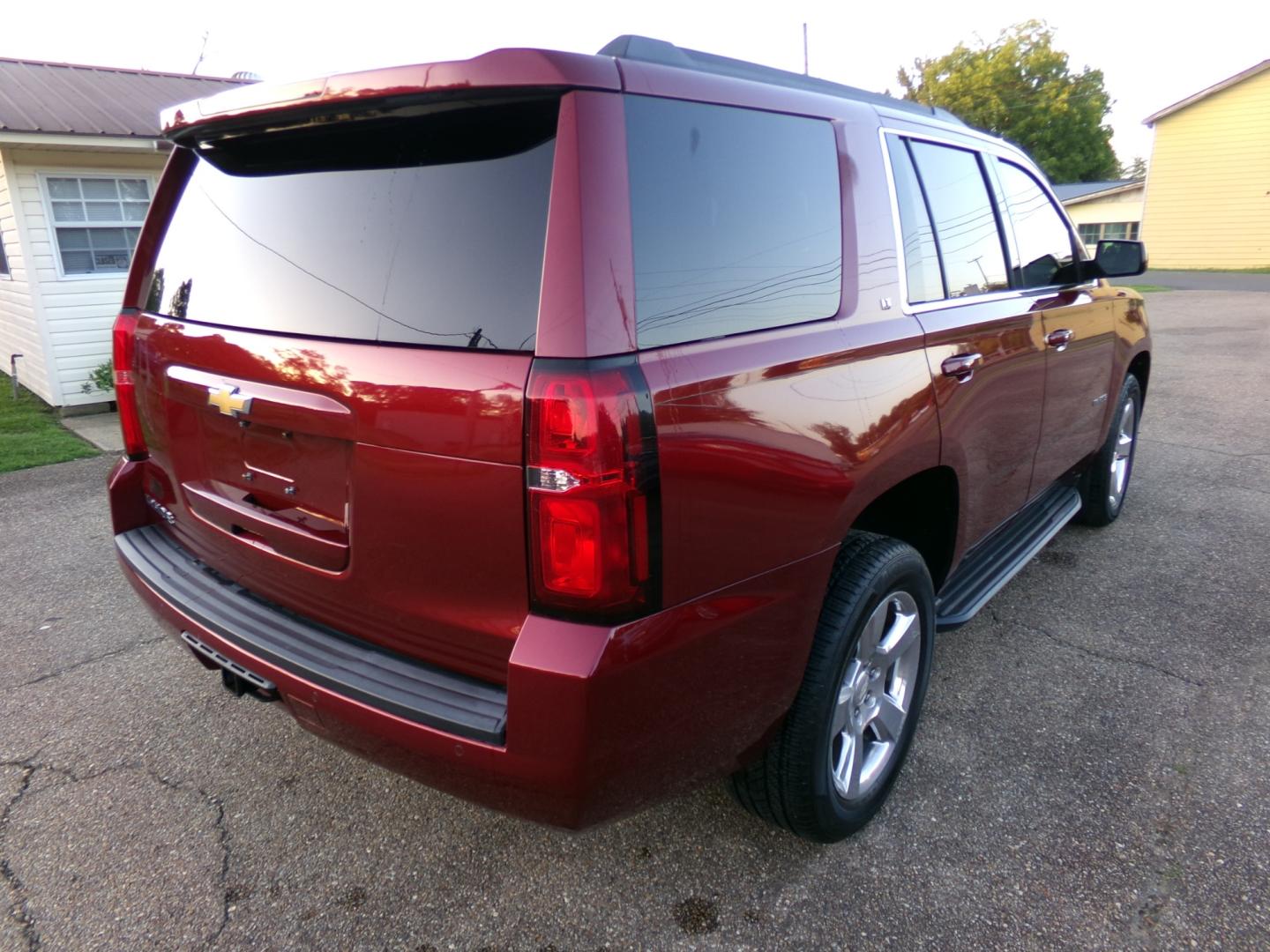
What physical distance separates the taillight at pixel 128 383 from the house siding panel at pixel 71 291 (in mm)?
7403

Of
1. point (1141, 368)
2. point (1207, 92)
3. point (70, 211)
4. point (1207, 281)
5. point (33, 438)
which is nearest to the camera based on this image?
point (1141, 368)

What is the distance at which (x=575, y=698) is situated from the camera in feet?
5.24

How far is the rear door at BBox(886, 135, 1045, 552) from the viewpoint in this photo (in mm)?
2533

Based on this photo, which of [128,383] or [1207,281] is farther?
[1207,281]

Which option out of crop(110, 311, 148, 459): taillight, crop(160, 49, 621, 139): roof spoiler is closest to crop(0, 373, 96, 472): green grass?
crop(110, 311, 148, 459): taillight

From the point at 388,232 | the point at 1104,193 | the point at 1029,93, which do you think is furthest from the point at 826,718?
the point at 1029,93

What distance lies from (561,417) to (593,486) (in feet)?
0.46

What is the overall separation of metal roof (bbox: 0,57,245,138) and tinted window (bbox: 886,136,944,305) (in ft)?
22.4

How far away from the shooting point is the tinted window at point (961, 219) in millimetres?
2713

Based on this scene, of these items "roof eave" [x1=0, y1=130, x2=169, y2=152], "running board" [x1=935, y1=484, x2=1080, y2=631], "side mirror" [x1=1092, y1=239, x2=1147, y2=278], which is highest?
"roof eave" [x1=0, y1=130, x2=169, y2=152]

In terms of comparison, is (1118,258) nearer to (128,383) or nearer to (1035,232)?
(1035,232)

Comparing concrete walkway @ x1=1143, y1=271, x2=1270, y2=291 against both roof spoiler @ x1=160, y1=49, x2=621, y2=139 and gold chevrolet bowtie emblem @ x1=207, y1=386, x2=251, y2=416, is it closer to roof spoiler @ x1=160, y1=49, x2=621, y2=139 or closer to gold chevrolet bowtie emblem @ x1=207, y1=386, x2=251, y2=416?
roof spoiler @ x1=160, y1=49, x2=621, y2=139

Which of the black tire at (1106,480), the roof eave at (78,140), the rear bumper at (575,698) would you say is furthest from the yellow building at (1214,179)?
the rear bumper at (575,698)

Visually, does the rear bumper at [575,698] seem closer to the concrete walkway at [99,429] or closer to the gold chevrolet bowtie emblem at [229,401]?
the gold chevrolet bowtie emblem at [229,401]
